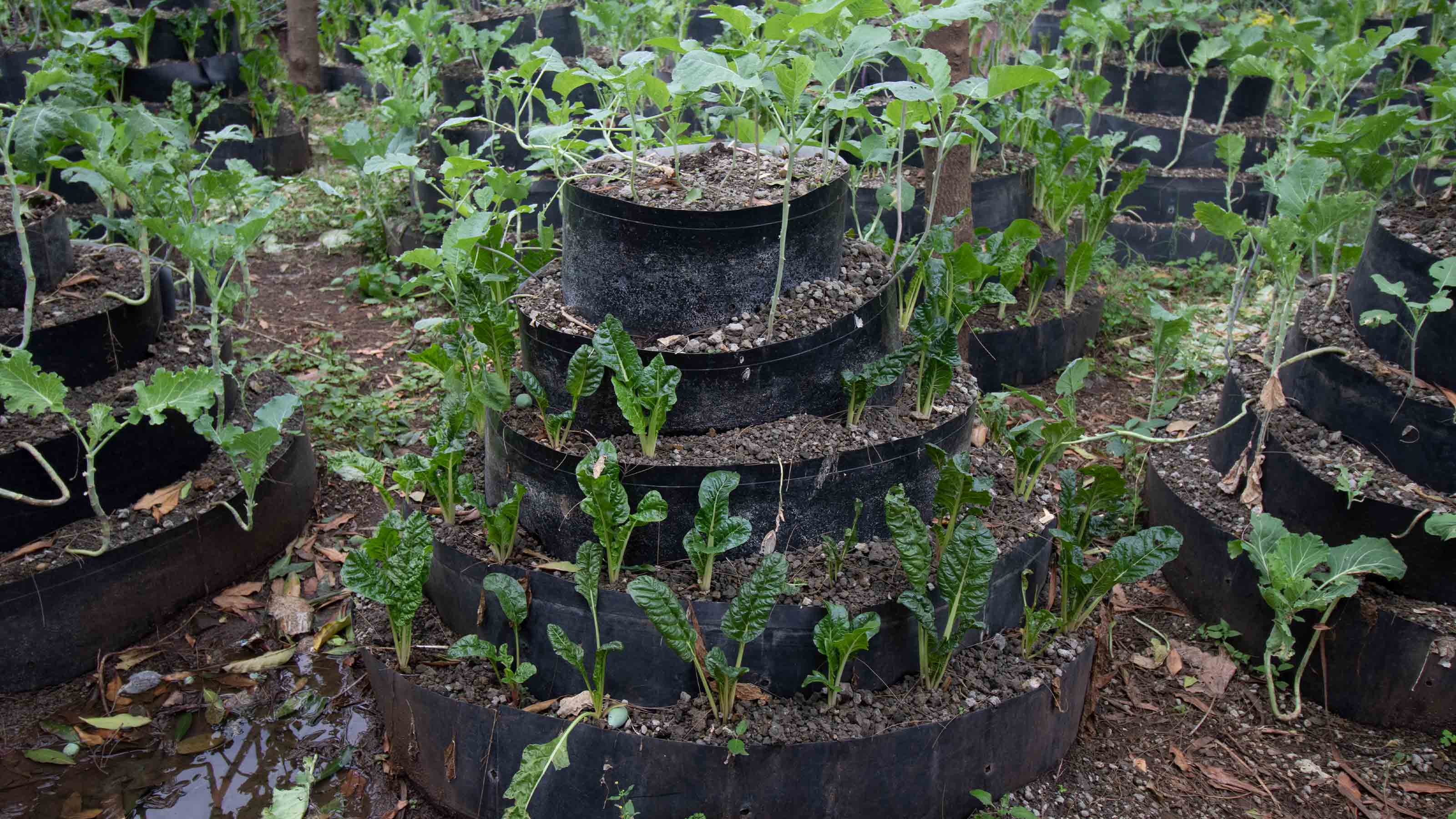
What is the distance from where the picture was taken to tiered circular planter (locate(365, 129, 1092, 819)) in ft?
8.93

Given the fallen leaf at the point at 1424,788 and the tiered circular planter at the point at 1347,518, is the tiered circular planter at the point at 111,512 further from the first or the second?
the fallen leaf at the point at 1424,788

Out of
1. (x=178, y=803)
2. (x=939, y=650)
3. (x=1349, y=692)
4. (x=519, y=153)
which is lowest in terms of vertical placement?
(x=178, y=803)

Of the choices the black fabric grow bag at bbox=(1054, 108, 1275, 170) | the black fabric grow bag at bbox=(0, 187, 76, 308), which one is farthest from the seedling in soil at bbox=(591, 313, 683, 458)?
the black fabric grow bag at bbox=(1054, 108, 1275, 170)

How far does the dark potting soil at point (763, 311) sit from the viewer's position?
3.01 m

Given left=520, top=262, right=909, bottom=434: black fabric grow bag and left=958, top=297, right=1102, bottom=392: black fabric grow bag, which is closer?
left=520, top=262, right=909, bottom=434: black fabric grow bag

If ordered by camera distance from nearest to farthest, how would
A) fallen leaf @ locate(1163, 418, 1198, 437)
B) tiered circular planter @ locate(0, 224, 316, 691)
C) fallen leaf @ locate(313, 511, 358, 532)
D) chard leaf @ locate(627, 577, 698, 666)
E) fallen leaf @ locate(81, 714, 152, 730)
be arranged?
chard leaf @ locate(627, 577, 698, 666)
fallen leaf @ locate(81, 714, 152, 730)
tiered circular planter @ locate(0, 224, 316, 691)
fallen leaf @ locate(313, 511, 358, 532)
fallen leaf @ locate(1163, 418, 1198, 437)

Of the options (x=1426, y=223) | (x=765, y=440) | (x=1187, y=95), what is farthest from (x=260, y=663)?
(x=1187, y=95)

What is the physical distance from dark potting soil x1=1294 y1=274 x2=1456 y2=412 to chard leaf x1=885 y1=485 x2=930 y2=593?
177 cm

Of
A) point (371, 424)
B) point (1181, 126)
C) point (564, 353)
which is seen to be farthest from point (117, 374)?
point (1181, 126)

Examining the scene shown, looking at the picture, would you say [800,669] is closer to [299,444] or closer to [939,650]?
[939,650]

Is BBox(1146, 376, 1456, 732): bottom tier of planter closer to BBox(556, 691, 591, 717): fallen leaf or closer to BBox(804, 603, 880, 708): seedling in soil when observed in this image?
BBox(804, 603, 880, 708): seedling in soil

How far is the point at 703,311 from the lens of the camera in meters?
3.05

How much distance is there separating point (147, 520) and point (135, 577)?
0.69 ft

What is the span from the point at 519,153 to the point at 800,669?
4.78 metres
